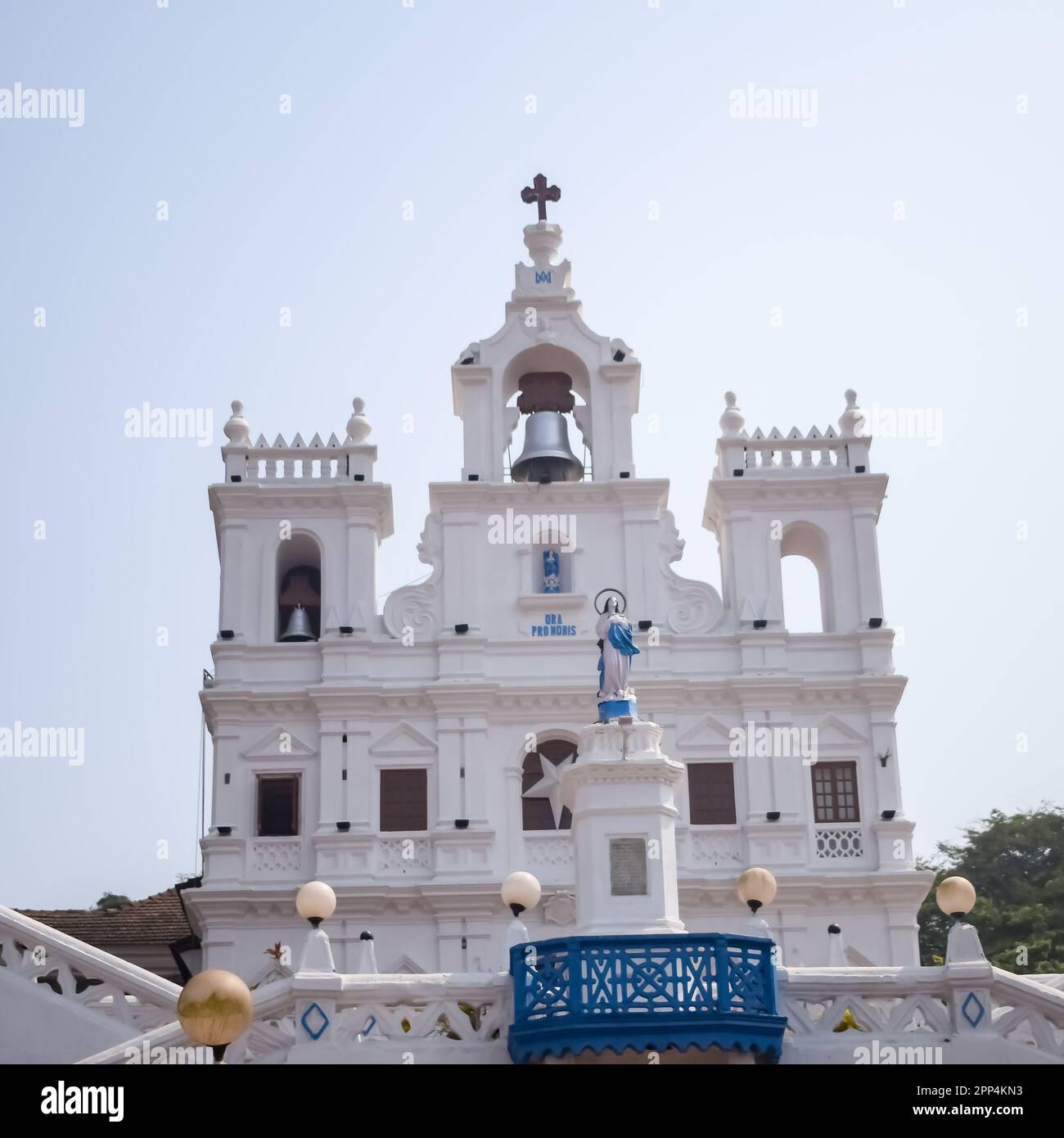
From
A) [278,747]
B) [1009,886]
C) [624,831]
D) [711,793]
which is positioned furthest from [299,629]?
[1009,886]

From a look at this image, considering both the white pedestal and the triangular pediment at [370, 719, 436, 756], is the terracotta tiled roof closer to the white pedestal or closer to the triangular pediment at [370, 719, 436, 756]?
the triangular pediment at [370, 719, 436, 756]

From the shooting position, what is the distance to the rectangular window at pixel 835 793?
112 ft

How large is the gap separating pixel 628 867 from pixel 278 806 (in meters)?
14.6

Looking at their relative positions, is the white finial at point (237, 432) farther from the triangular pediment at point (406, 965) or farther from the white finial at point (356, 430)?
the triangular pediment at point (406, 965)

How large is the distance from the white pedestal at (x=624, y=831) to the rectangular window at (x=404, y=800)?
12773 mm

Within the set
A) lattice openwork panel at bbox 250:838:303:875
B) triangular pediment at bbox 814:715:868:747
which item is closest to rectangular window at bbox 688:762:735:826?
triangular pediment at bbox 814:715:868:747

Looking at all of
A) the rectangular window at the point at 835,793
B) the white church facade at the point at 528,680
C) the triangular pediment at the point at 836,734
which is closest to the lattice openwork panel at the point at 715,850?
the white church facade at the point at 528,680

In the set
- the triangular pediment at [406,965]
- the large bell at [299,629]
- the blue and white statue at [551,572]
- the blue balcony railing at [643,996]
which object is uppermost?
the blue and white statue at [551,572]

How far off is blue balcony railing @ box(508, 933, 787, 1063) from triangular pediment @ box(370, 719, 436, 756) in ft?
50.1

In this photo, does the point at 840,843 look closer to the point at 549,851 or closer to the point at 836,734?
the point at 836,734

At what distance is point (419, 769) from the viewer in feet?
113

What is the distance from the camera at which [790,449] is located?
36.8 m
